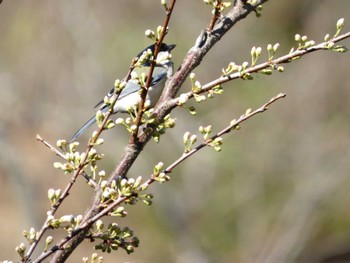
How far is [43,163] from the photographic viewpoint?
604 inches

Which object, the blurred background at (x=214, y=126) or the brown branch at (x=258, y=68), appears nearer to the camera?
the brown branch at (x=258, y=68)

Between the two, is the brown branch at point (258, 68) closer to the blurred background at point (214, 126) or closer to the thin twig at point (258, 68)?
the thin twig at point (258, 68)

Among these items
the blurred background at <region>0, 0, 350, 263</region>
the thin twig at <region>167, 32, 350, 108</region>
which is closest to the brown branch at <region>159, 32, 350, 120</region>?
the thin twig at <region>167, 32, 350, 108</region>

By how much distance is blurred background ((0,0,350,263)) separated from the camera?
30.0 feet

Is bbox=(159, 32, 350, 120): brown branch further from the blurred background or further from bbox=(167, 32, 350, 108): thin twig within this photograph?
the blurred background

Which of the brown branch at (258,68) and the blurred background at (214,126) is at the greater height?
the blurred background at (214,126)

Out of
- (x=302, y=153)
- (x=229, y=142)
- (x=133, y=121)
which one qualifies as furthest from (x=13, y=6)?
(x=133, y=121)

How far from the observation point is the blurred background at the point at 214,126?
30.0 ft

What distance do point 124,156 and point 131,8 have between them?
10.2 metres

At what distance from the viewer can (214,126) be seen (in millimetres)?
10398

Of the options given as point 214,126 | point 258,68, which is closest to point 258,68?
point 258,68

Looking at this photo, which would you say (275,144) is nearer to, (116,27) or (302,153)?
(302,153)

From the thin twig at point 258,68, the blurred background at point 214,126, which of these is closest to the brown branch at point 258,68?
the thin twig at point 258,68

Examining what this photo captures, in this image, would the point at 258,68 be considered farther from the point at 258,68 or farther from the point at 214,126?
the point at 214,126
